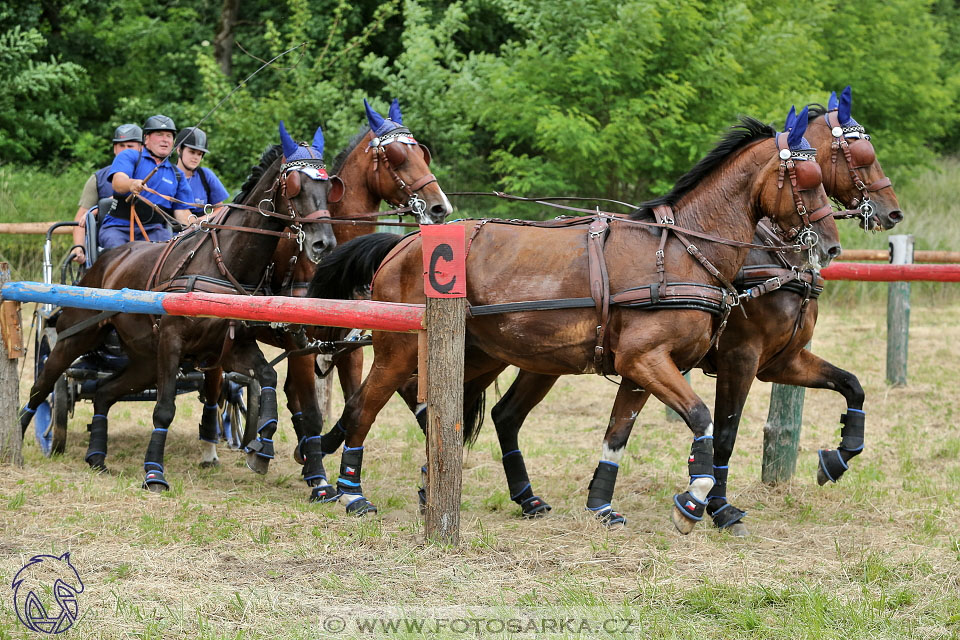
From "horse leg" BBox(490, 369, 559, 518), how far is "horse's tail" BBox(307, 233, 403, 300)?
46.7 inches

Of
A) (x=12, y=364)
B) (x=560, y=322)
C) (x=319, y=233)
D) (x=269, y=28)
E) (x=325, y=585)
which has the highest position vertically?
(x=269, y=28)

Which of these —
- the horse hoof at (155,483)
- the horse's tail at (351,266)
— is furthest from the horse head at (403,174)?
the horse hoof at (155,483)

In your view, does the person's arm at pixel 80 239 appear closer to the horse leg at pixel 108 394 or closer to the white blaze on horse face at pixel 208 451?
the horse leg at pixel 108 394

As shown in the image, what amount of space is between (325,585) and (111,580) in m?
0.93

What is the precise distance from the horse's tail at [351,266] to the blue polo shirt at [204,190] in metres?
2.17

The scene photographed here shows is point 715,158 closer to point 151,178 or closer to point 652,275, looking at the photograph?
point 652,275

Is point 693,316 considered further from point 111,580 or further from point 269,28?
point 269,28

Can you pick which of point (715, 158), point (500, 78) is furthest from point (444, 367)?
point (500, 78)

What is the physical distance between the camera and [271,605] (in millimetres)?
4180

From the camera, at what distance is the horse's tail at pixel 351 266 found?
21.3 feet

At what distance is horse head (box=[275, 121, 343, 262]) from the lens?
21.0ft

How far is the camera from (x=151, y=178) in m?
8.10

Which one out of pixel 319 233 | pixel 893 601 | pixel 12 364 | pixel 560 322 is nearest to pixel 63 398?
pixel 12 364

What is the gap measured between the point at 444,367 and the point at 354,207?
2275mm
